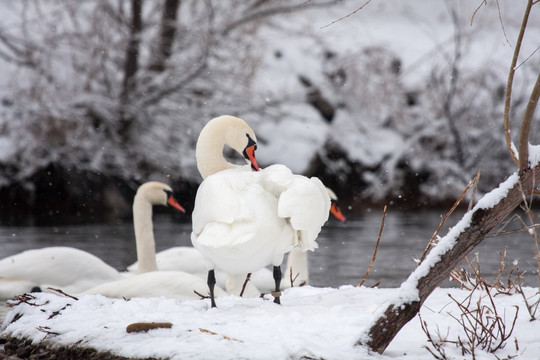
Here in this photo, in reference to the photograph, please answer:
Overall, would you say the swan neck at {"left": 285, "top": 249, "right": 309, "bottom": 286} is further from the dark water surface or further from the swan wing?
the swan wing

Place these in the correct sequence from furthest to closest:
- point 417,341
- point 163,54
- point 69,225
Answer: point 163,54 < point 69,225 < point 417,341

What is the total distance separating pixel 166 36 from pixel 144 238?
24.0ft

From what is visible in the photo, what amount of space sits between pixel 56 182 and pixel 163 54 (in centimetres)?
290

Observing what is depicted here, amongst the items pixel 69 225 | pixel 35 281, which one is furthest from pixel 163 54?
pixel 35 281

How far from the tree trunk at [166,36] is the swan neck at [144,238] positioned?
633 cm

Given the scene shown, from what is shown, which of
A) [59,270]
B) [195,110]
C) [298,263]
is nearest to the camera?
[298,263]

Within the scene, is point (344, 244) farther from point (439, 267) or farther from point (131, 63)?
point (131, 63)

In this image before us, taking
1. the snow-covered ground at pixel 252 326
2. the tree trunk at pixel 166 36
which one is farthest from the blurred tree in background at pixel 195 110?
the snow-covered ground at pixel 252 326

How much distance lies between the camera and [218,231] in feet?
8.44

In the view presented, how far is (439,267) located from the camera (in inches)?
83.1

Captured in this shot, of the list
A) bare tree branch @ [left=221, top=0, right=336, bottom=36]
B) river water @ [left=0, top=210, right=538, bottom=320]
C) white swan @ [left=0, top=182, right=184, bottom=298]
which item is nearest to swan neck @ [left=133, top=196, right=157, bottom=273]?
white swan @ [left=0, top=182, right=184, bottom=298]

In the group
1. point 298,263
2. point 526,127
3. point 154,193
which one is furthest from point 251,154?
point 154,193

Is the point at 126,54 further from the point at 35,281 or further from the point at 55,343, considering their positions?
the point at 55,343

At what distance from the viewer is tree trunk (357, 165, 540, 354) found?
2.07 m
